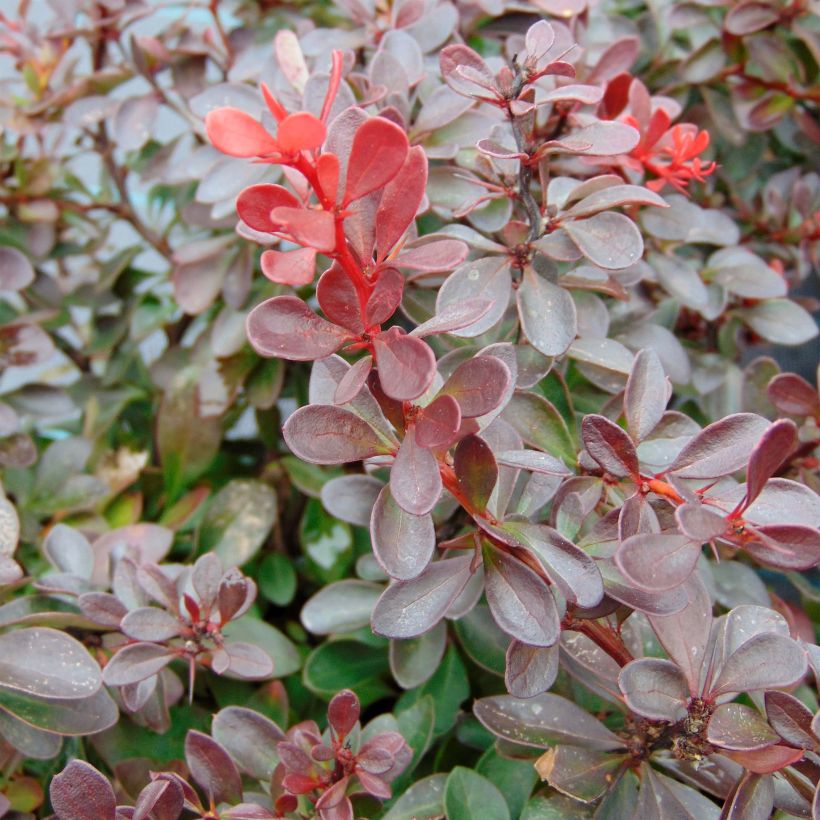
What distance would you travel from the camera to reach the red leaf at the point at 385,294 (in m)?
0.44

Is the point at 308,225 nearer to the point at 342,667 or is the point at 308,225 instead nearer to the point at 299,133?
the point at 299,133

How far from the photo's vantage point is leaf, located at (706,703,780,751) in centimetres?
47

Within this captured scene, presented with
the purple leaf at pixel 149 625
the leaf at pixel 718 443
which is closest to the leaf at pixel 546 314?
the leaf at pixel 718 443

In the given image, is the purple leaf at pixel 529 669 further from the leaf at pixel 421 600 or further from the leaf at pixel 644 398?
the leaf at pixel 644 398

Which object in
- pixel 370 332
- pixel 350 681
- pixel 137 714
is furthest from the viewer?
pixel 350 681

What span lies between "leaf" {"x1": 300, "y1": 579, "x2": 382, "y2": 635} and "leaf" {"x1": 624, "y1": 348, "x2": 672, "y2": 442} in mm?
300

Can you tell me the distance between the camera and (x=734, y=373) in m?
0.86

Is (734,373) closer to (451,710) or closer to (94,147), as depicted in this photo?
(451,710)

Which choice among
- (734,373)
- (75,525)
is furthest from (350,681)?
(734,373)

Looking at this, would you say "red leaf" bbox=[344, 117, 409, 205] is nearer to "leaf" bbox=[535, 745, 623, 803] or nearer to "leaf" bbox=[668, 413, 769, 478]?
"leaf" bbox=[668, 413, 769, 478]

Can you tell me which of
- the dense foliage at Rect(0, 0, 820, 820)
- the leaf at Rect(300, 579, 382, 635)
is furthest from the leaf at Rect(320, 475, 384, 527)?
the leaf at Rect(300, 579, 382, 635)

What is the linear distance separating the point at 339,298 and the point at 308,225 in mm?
60

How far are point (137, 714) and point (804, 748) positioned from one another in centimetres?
50

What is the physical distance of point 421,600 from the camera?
20.3 inches
